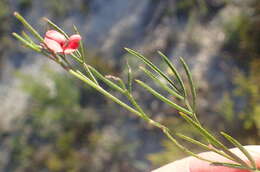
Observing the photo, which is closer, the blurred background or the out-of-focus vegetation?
the blurred background

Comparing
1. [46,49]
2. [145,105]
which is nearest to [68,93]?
[145,105]

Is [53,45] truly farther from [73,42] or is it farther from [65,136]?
[65,136]

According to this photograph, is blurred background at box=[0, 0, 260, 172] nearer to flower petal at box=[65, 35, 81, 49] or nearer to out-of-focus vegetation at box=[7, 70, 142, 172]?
out-of-focus vegetation at box=[7, 70, 142, 172]

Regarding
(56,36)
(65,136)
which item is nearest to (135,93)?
(65,136)

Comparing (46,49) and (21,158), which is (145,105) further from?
(46,49)

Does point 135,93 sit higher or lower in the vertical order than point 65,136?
higher

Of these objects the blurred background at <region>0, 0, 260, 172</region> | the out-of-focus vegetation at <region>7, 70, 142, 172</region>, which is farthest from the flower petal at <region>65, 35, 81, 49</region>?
the out-of-focus vegetation at <region>7, 70, 142, 172</region>

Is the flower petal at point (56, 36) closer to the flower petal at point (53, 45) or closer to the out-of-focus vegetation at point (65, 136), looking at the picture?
the flower petal at point (53, 45)
